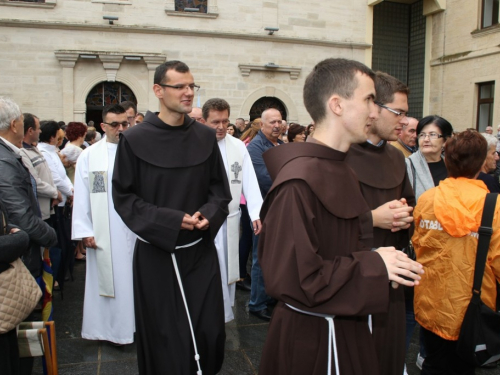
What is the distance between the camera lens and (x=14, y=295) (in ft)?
8.34

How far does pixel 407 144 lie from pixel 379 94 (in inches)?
56.4

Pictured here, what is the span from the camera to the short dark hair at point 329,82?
1893mm

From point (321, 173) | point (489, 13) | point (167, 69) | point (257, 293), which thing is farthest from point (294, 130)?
point (489, 13)

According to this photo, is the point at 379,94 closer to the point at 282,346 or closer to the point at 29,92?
the point at 282,346

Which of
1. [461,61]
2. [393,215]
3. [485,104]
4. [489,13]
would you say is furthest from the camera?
[461,61]

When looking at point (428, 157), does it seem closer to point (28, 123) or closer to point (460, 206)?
point (460, 206)

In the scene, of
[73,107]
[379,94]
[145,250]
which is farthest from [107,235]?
[73,107]

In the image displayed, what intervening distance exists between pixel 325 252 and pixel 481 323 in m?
1.55

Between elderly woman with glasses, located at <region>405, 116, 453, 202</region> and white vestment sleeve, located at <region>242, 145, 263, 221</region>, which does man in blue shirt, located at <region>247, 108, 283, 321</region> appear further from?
elderly woman with glasses, located at <region>405, 116, 453, 202</region>

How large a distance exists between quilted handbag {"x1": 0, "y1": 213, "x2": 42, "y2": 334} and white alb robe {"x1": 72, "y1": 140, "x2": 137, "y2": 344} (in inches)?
58.7

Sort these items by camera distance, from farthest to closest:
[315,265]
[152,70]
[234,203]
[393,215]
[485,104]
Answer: [485,104], [152,70], [234,203], [393,215], [315,265]

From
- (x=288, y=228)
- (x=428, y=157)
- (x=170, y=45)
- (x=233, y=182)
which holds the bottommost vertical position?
(x=233, y=182)

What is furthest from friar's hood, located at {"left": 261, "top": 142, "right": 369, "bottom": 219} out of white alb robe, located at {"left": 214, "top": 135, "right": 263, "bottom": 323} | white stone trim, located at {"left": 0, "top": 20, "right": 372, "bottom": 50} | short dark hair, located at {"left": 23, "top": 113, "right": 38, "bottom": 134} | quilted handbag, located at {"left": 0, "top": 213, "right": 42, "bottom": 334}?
white stone trim, located at {"left": 0, "top": 20, "right": 372, "bottom": 50}

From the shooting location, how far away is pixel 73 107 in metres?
14.7
